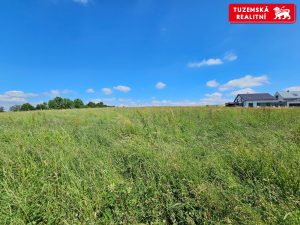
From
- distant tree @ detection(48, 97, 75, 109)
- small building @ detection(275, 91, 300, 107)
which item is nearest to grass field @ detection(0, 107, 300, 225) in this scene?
small building @ detection(275, 91, 300, 107)

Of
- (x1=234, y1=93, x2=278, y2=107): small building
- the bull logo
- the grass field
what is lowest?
the grass field

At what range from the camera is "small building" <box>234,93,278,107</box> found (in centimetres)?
5041

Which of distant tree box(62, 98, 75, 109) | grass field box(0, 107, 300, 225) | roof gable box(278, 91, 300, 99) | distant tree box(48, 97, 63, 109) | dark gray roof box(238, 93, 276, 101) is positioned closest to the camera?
grass field box(0, 107, 300, 225)

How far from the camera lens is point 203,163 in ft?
11.7

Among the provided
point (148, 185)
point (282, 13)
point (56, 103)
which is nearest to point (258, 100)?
point (282, 13)

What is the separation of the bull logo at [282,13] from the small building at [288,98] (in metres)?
48.2

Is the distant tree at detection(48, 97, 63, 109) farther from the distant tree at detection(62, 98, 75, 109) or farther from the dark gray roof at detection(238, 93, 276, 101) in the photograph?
the dark gray roof at detection(238, 93, 276, 101)

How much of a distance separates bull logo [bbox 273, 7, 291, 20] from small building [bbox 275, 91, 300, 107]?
158 ft

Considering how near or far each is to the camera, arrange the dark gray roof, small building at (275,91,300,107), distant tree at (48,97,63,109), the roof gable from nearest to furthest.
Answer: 1. small building at (275,91,300,107)
2. the roof gable
3. the dark gray roof
4. distant tree at (48,97,63,109)

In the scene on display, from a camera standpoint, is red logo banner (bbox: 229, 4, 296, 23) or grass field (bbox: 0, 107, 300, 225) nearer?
grass field (bbox: 0, 107, 300, 225)

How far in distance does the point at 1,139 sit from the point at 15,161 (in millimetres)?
2502

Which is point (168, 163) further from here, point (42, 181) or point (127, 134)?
point (127, 134)

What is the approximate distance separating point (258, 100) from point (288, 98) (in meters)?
6.72

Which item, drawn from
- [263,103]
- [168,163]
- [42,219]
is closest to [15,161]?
[42,219]
